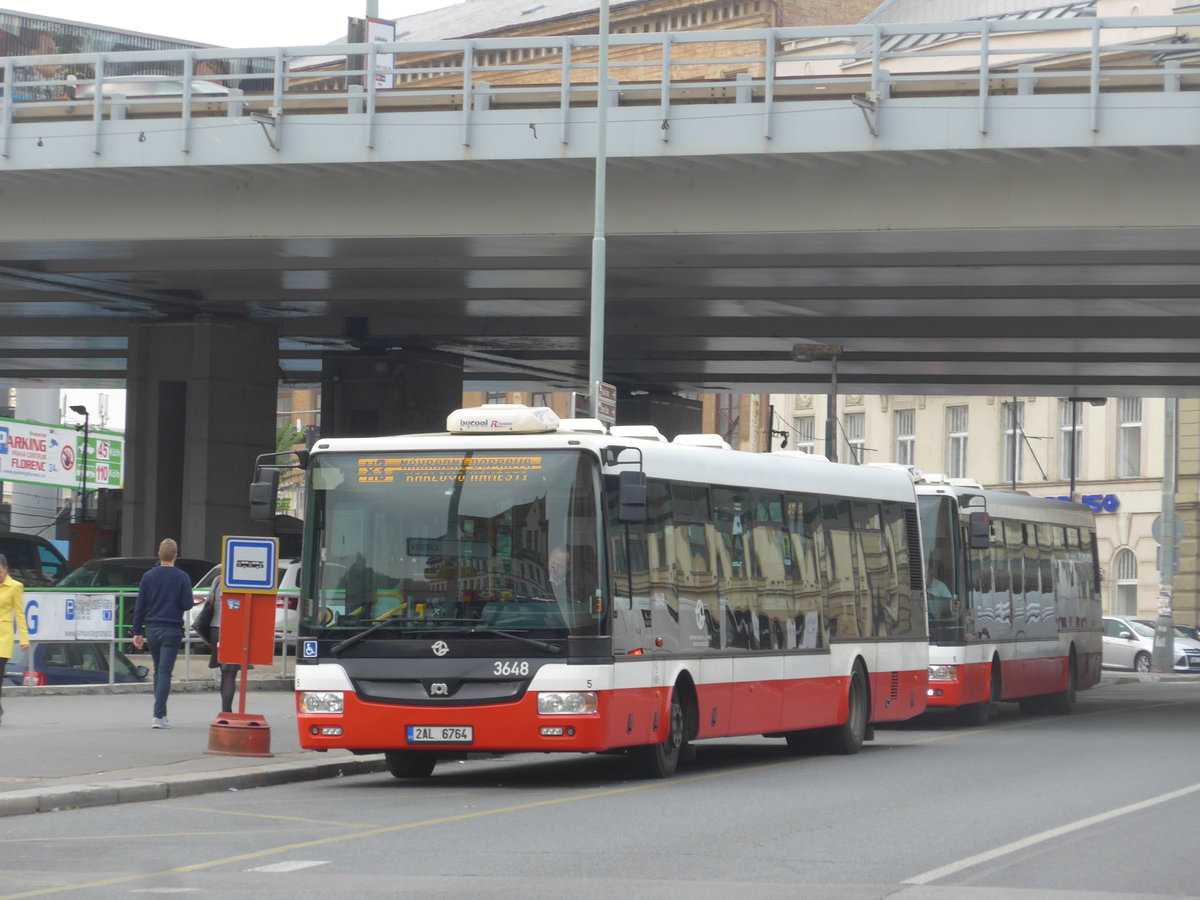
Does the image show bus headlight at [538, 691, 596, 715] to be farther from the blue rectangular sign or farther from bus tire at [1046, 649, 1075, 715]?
bus tire at [1046, 649, 1075, 715]

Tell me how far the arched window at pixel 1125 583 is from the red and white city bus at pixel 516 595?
51988 millimetres

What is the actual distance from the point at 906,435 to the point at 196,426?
41.4 metres

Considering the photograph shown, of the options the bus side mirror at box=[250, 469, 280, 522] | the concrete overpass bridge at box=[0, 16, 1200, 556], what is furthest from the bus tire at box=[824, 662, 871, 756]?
the concrete overpass bridge at box=[0, 16, 1200, 556]

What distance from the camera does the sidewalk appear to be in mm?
13984

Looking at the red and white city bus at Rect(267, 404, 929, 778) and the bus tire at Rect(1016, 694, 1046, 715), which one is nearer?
the red and white city bus at Rect(267, 404, 929, 778)

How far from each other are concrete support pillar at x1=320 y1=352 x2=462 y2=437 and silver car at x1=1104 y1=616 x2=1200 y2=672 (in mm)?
18340

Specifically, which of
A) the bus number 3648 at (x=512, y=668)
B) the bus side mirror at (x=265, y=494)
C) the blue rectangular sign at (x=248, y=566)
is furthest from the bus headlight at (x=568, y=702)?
the blue rectangular sign at (x=248, y=566)

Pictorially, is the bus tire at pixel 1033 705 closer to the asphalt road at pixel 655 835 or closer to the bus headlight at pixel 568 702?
the asphalt road at pixel 655 835

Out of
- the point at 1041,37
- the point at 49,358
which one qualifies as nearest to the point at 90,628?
the point at 49,358

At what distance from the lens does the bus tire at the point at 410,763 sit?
1620 cm

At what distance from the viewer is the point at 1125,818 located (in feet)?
44.0

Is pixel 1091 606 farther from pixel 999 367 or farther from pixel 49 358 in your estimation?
pixel 49 358

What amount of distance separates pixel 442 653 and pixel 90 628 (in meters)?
10.4

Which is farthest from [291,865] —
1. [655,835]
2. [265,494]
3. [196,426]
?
[196,426]
